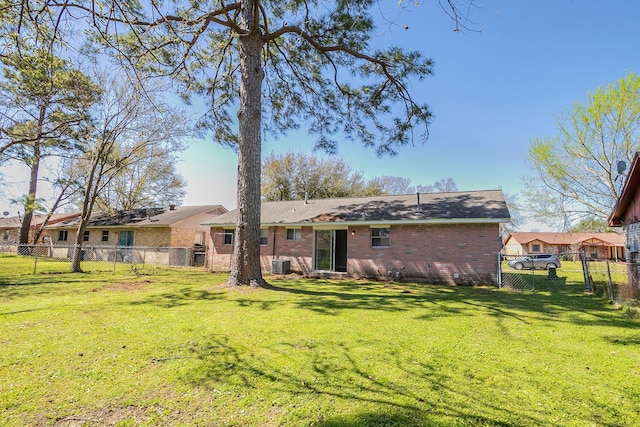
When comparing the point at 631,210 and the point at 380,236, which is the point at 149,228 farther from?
the point at 631,210

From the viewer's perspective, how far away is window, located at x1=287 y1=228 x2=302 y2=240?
16469 mm

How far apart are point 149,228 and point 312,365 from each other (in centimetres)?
2436

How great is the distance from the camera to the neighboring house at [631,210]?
10227mm

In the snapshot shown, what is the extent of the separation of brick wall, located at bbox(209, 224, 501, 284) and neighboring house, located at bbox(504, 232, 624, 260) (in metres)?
35.8

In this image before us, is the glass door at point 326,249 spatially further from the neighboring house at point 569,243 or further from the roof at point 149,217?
the neighboring house at point 569,243

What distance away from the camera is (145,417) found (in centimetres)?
293

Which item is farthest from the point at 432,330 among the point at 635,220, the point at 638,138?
the point at 638,138

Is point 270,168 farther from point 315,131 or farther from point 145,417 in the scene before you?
point 145,417

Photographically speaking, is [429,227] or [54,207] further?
[54,207]

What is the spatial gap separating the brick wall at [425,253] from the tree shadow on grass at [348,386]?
9.72 meters

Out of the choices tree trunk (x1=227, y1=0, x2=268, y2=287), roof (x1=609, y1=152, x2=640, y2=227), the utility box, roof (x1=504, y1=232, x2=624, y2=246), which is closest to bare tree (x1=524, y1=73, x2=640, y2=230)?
roof (x1=609, y1=152, x2=640, y2=227)

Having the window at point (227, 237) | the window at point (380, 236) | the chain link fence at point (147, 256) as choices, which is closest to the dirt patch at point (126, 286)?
the window at point (227, 237)

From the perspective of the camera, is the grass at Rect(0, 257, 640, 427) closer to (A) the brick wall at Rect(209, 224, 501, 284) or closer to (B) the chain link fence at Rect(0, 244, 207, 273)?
(A) the brick wall at Rect(209, 224, 501, 284)

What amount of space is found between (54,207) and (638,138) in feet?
134
